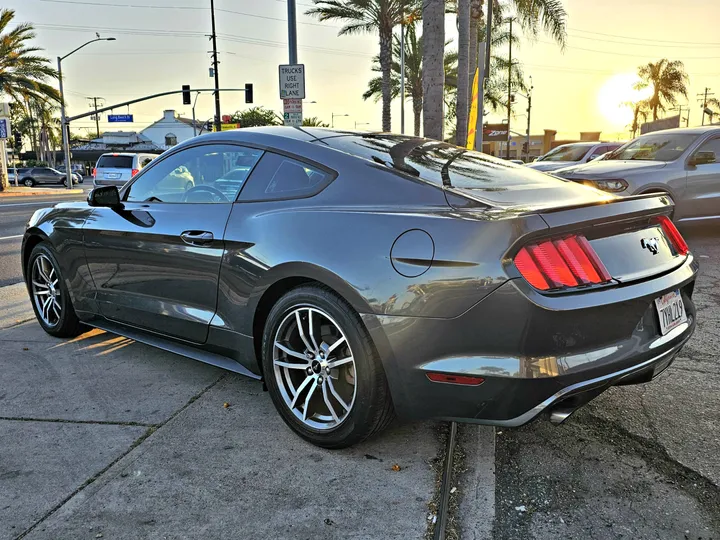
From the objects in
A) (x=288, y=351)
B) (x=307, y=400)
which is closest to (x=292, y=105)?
(x=288, y=351)

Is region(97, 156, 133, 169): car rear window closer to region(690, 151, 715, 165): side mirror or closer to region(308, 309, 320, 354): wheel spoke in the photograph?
region(690, 151, 715, 165): side mirror

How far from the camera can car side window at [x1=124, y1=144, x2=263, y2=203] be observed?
3328 millimetres

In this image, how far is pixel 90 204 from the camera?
13.6 feet

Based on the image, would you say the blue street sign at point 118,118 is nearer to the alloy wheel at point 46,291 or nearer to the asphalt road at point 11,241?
the asphalt road at point 11,241

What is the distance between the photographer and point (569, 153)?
14555mm

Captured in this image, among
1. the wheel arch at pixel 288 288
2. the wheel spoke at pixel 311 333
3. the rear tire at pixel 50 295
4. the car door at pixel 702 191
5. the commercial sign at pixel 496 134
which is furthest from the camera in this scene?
the commercial sign at pixel 496 134

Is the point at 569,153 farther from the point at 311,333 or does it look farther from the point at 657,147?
the point at 311,333

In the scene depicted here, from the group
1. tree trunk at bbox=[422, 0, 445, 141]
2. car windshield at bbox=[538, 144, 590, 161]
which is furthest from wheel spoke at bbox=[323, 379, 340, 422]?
car windshield at bbox=[538, 144, 590, 161]

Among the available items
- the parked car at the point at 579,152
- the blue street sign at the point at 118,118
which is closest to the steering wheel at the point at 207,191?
the parked car at the point at 579,152

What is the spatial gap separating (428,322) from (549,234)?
0.57 meters

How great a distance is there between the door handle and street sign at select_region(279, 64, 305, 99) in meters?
8.66

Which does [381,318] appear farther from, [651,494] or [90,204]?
[90,204]

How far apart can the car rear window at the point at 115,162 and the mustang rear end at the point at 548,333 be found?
60.7ft

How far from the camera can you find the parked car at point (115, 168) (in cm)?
1872
